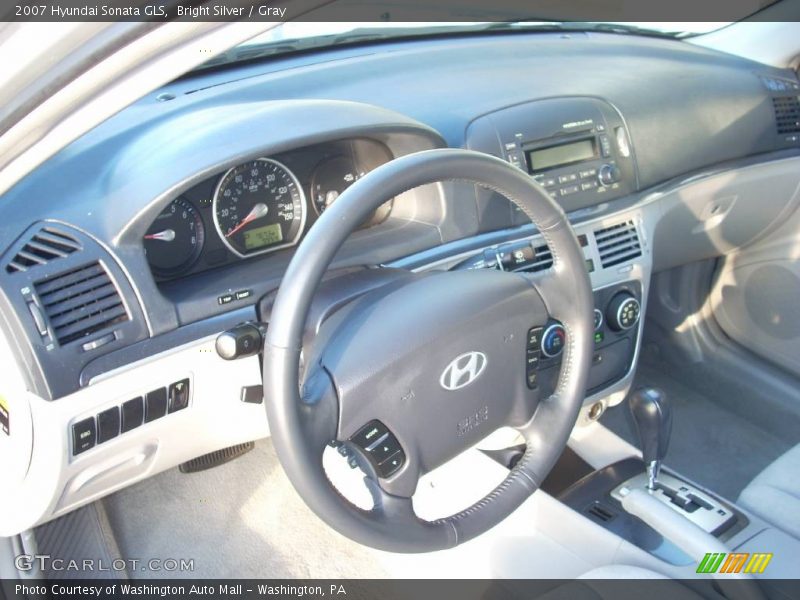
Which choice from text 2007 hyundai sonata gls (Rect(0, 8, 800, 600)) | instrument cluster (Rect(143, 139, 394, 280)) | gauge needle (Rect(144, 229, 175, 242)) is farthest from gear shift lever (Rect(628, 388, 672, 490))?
gauge needle (Rect(144, 229, 175, 242))

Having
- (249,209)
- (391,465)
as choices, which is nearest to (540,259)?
(249,209)

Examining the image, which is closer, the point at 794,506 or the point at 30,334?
the point at 30,334

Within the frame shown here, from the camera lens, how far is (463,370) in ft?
4.62

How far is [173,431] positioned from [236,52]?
995mm

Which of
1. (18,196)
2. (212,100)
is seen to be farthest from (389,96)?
(18,196)

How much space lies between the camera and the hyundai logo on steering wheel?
1.39 meters

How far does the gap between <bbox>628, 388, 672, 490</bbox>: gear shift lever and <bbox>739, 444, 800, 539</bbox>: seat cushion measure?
0.74 feet

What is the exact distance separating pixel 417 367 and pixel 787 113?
79.3 inches

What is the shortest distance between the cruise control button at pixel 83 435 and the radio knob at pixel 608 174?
1.45m

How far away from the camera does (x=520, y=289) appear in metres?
1.52

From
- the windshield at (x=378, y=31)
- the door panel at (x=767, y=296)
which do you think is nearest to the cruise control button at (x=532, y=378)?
the windshield at (x=378, y=31)

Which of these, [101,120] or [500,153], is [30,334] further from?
[500,153]

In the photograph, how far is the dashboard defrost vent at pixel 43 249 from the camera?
1.46m

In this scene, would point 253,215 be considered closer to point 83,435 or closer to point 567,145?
point 83,435
